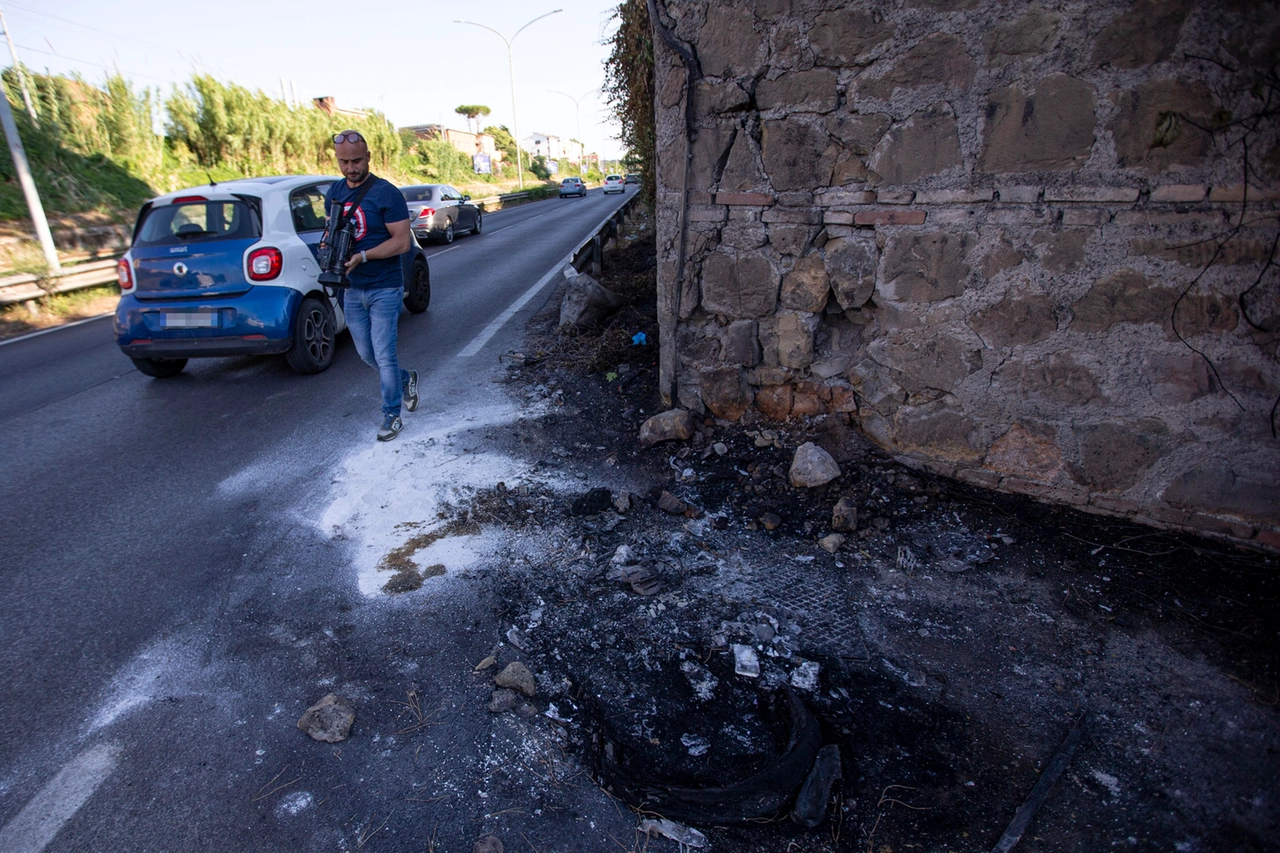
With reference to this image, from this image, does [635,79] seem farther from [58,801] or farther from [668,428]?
[58,801]

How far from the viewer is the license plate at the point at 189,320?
5844 millimetres

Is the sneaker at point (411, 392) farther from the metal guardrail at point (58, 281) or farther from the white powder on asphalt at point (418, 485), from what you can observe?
the metal guardrail at point (58, 281)

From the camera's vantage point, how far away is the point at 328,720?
245 cm

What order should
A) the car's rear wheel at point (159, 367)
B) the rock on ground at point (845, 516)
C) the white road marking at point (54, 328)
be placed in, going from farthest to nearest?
the white road marking at point (54, 328)
the car's rear wheel at point (159, 367)
the rock on ground at point (845, 516)

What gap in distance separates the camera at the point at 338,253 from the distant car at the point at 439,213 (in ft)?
36.9

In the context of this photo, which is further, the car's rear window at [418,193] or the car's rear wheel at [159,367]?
the car's rear window at [418,193]

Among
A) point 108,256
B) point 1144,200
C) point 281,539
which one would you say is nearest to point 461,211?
point 108,256

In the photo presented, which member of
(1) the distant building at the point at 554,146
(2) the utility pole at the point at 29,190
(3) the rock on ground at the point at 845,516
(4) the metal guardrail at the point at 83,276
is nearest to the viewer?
(3) the rock on ground at the point at 845,516

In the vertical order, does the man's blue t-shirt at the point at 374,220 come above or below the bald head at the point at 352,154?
below

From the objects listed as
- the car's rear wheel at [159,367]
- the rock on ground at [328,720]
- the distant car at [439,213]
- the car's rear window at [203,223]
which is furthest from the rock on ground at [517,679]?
the distant car at [439,213]

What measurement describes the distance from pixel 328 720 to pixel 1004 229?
370cm

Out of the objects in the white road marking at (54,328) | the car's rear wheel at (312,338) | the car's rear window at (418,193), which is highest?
the car's rear window at (418,193)

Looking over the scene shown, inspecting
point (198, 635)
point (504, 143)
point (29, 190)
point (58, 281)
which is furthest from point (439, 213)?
point (504, 143)

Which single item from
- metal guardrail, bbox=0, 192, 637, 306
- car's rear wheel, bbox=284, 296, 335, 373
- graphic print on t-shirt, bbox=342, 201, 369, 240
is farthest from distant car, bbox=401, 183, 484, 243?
graphic print on t-shirt, bbox=342, 201, 369, 240
